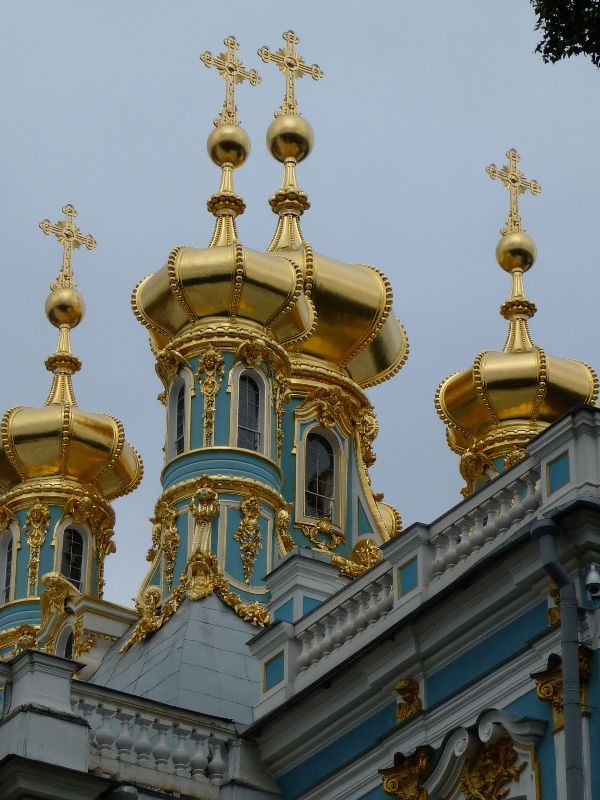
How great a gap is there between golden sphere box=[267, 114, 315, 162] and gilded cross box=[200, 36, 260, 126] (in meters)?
0.68

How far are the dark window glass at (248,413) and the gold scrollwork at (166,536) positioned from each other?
1142 mm

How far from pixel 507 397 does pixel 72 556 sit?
6.76 meters

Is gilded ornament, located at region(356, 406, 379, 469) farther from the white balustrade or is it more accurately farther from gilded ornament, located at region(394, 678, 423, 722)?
gilded ornament, located at region(394, 678, 423, 722)

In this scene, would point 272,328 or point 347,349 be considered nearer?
point 272,328

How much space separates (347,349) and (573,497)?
13070 mm

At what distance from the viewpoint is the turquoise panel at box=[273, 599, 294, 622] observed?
66.2ft

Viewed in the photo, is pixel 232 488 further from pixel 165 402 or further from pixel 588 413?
pixel 588 413

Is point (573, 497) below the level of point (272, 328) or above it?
below

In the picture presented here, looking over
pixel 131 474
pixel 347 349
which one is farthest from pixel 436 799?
pixel 131 474

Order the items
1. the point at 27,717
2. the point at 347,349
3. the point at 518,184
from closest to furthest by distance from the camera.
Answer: the point at 27,717 < the point at 347,349 < the point at 518,184

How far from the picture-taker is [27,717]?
1789cm

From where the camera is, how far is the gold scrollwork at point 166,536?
25.2 metres

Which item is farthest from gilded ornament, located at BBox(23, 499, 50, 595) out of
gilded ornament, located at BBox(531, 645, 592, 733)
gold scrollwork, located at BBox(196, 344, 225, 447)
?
gilded ornament, located at BBox(531, 645, 592, 733)

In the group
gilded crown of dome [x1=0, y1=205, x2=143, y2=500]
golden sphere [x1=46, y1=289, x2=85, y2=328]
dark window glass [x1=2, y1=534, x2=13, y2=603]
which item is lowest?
dark window glass [x1=2, y1=534, x2=13, y2=603]
